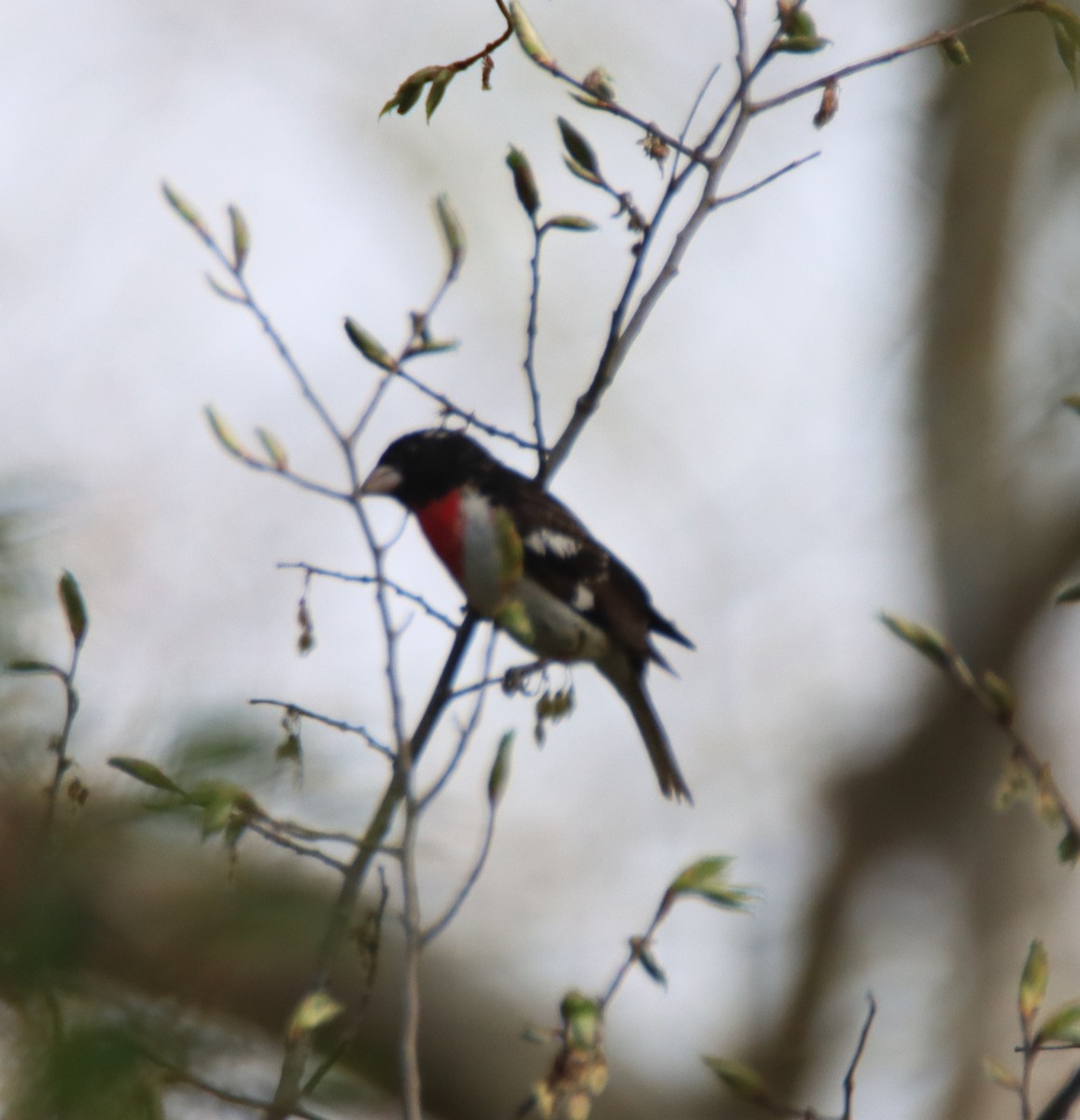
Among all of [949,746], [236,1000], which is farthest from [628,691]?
[949,746]

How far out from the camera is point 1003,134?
384 inches

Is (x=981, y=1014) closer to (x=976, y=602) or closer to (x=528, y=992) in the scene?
(x=976, y=602)

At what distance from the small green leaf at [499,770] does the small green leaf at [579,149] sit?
95 centimetres

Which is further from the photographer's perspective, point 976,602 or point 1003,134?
point 1003,134

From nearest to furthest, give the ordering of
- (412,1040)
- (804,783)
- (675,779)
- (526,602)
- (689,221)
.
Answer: (412,1040), (689,221), (526,602), (675,779), (804,783)

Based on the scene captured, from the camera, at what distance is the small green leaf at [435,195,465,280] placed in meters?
2.43

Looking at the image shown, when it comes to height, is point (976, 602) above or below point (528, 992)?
above

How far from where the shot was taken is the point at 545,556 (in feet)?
12.2

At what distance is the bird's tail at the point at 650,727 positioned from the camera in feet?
13.5

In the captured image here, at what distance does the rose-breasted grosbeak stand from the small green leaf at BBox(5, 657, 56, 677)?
1.61 metres

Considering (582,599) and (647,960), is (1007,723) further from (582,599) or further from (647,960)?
(582,599)

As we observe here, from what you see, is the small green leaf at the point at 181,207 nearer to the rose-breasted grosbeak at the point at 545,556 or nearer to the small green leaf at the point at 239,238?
the small green leaf at the point at 239,238

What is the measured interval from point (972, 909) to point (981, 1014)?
67cm

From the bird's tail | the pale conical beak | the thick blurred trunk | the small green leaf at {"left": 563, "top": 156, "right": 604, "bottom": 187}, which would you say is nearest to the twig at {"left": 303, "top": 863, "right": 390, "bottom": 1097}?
the small green leaf at {"left": 563, "top": 156, "right": 604, "bottom": 187}
